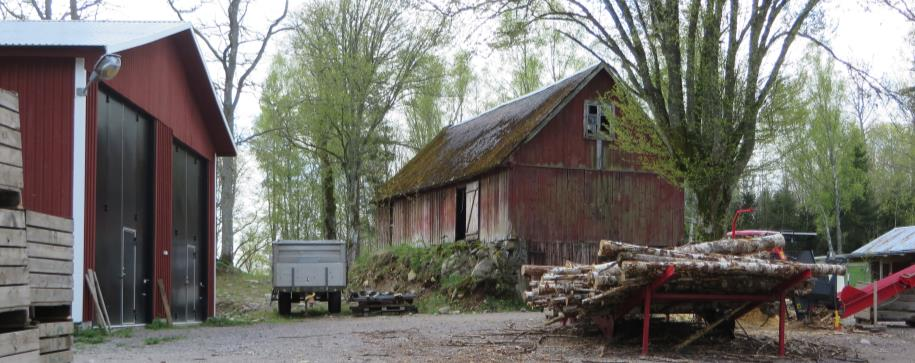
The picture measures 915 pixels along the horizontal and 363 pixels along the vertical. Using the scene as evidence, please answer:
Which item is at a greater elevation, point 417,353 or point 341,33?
point 341,33

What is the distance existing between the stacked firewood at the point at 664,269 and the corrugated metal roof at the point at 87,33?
883 centimetres

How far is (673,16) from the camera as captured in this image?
17578 millimetres

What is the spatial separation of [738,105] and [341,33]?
77.5ft

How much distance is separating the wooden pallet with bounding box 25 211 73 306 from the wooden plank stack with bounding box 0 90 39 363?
49 cm

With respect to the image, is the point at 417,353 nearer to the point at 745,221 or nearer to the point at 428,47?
the point at 428,47

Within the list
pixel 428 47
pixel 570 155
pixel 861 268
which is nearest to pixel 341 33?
pixel 428 47

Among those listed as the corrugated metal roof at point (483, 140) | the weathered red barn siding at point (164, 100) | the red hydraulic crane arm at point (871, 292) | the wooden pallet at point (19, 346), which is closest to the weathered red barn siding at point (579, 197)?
the corrugated metal roof at point (483, 140)

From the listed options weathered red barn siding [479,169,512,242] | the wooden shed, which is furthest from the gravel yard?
the wooden shed

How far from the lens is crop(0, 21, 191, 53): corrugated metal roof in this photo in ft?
50.3

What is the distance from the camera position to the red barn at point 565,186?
2745 cm

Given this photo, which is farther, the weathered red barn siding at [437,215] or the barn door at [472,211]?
the barn door at [472,211]

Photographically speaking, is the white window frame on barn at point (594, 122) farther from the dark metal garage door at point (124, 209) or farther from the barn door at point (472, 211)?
the dark metal garage door at point (124, 209)

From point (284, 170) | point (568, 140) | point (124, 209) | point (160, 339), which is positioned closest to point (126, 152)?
point (124, 209)

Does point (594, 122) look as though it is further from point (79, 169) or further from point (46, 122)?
point (46, 122)
